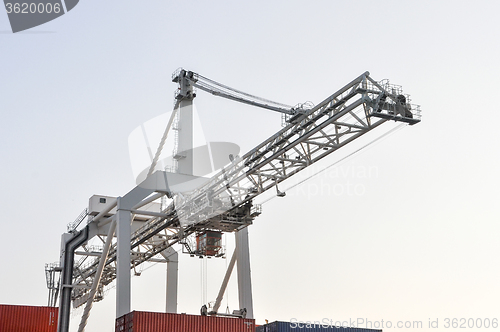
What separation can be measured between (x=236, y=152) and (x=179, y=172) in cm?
469

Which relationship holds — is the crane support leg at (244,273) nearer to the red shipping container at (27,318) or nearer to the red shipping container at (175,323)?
the red shipping container at (175,323)

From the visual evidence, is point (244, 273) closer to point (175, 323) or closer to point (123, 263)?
point (123, 263)

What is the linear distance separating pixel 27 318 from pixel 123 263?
12758 mm

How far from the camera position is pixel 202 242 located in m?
35.5

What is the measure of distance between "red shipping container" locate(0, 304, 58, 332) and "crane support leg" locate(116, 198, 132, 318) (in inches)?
480

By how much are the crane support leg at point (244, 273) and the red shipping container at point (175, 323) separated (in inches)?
187

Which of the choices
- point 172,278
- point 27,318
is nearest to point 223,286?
point 172,278

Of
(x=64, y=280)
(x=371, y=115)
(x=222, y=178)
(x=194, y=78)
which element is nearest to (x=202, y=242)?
(x=222, y=178)

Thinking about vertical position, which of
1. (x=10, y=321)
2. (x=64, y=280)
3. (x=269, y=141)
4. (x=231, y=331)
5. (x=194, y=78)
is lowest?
(x=231, y=331)

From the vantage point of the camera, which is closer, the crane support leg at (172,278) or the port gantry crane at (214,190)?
the port gantry crane at (214,190)

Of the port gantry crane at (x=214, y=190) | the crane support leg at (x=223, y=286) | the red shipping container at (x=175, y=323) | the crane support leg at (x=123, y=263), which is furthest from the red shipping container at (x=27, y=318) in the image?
the red shipping container at (x=175, y=323)

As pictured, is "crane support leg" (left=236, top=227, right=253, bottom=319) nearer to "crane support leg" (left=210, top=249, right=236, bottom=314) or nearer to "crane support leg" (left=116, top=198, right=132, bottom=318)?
"crane support leg" (left=210, top=249, right=236, bottom=314)

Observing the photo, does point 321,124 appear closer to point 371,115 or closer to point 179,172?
point 371,115

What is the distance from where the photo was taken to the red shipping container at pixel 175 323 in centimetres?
2738
